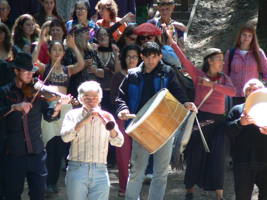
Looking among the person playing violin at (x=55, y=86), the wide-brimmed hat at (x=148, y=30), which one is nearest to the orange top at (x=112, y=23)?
the wide-brimmed hat at (x=148, y=30)

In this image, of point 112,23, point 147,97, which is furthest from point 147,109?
point 112,23

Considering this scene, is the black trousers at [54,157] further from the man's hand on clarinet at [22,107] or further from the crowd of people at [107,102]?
the man's hand on clarinet at [22,107]

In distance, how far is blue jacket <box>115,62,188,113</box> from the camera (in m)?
7.77

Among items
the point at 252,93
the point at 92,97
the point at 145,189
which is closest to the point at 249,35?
the point at 252,93

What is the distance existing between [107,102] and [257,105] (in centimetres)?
275

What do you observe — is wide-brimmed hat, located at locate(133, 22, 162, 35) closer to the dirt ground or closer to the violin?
the dirt ground

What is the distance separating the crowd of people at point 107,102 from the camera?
6.89 m

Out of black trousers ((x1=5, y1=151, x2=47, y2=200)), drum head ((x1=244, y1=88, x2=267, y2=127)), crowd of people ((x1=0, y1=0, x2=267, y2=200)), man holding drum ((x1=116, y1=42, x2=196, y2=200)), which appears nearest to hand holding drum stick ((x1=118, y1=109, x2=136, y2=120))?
crowd of people ((x1=0, y1=0, x2=267, y2=200))

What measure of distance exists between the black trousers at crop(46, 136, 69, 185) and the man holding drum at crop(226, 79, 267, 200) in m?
2.20

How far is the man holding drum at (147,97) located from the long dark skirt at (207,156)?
873mm

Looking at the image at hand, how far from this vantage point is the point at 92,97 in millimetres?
6742

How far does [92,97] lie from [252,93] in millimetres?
1747

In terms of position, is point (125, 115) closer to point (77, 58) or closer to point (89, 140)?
point (89, 140)

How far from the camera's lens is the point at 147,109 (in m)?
7.37
